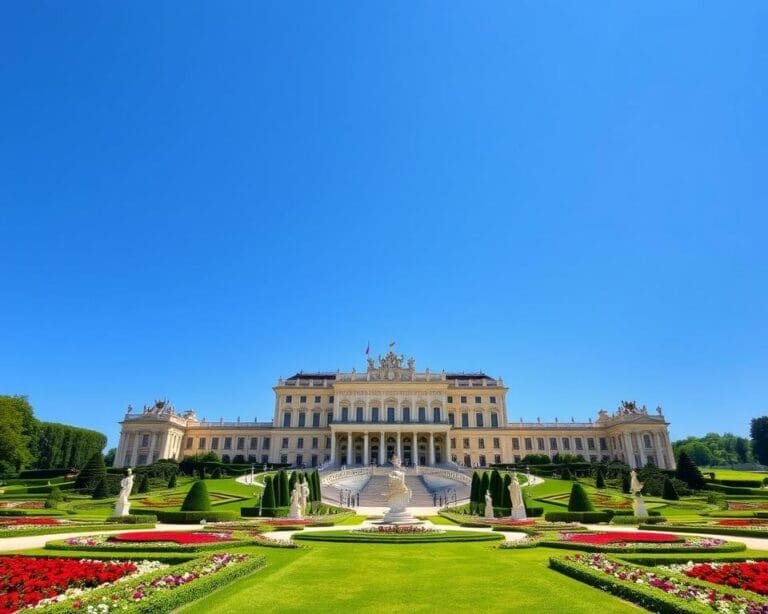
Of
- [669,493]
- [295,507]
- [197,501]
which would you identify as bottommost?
[295,507]

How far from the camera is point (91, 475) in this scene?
40.5 metres

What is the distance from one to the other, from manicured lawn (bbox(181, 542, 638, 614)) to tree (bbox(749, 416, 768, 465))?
9733 cm

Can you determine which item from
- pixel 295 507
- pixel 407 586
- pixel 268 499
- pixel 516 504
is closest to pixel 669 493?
pixel 516 504

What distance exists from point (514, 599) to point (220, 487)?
37.0 m

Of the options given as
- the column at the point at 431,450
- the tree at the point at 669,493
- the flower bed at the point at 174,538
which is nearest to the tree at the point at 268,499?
the flower bed at the point at 174,538

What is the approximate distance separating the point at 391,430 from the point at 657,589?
189ft

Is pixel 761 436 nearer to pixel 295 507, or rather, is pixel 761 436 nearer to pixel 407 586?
pixel 295 507

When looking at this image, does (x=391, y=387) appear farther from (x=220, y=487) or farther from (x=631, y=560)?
(x=631, y=560)

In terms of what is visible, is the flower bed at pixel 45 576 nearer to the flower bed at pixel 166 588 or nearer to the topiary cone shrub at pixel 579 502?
the flower bed at pixel 166 588

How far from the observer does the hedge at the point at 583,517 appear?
2347cm

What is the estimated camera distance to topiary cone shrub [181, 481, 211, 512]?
2467 cm

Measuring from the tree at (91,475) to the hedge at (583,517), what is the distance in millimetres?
34680

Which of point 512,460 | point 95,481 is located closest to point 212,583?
point 95,481

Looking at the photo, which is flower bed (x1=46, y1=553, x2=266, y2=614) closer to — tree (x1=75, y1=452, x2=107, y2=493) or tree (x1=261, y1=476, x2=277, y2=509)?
tree (x1=261, y1=476, x2=277, y2=509)
